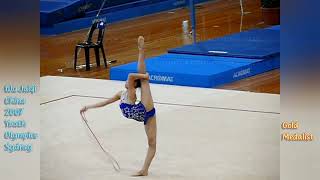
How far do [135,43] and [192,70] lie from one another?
2.36ft

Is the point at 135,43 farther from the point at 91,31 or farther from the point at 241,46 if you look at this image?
the point at 241,46

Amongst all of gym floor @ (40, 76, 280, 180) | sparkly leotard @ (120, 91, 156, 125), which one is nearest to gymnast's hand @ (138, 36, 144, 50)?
sparkly leotard @ (120, 91, 156, 125)

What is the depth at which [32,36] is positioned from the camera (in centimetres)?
469

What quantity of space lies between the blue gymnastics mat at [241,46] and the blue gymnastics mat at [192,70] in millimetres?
52

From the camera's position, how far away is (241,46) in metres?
6.48

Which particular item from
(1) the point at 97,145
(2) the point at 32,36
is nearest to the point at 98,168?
(1) the point at 97,145

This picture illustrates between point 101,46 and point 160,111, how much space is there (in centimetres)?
66

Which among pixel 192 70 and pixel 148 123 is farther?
pixel 192 70

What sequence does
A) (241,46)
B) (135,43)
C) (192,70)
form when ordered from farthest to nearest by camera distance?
(241,46) → (192,70) → (135,43)

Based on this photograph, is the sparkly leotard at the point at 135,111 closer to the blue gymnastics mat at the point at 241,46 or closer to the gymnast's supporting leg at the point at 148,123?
the gymnast's supporting leg at the point at 148,123

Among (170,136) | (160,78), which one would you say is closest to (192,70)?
(160,78)

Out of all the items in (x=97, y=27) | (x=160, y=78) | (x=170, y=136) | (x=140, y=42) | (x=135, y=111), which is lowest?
(x=170, y=136)

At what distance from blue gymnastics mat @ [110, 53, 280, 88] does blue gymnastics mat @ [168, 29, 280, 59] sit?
5 centimetres

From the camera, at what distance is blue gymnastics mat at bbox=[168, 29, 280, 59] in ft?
18.5
